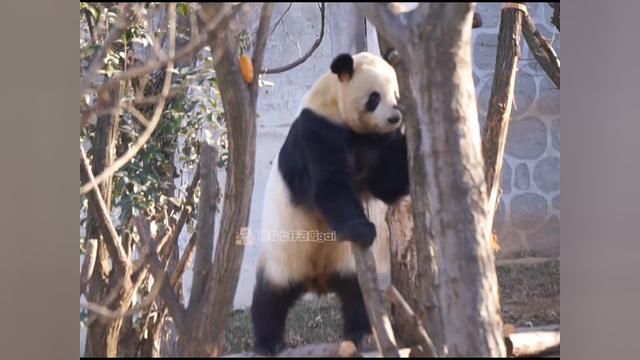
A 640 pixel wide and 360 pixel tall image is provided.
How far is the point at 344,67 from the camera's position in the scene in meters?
2.09

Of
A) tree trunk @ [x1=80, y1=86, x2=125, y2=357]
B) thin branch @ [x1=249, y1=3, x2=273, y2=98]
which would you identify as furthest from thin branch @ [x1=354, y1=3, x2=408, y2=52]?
tree trunk @ [x1=80, y1=86, x2=125, y2=357]

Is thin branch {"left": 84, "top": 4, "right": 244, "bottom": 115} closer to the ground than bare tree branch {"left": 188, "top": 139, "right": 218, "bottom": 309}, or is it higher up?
higher up

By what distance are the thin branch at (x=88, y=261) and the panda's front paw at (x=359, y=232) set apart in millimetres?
625

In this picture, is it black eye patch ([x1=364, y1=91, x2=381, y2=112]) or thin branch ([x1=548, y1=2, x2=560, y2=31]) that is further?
thin branch ([x1=548, y1=2, x2=560, y2=31])

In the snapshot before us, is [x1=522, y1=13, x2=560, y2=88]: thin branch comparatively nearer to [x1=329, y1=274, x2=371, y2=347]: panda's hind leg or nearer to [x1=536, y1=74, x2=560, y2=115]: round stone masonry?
[x1=536, y1=74, x2=560, y2=115]: round stone masonry

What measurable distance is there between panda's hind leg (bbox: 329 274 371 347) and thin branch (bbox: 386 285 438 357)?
8 centimetres

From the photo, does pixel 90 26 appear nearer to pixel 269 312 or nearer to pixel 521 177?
pixel 269 312

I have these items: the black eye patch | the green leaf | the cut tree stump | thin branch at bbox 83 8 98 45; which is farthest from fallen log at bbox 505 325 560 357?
thin branch at bbox 83 8 98 45

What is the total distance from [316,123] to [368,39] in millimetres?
237

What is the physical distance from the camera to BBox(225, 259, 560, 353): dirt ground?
2.12 metres

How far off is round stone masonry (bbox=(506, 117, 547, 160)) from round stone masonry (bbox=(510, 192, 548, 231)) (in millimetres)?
99

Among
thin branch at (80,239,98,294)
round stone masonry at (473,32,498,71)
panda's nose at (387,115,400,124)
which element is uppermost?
round stone masonry at (473,32,498,71)
